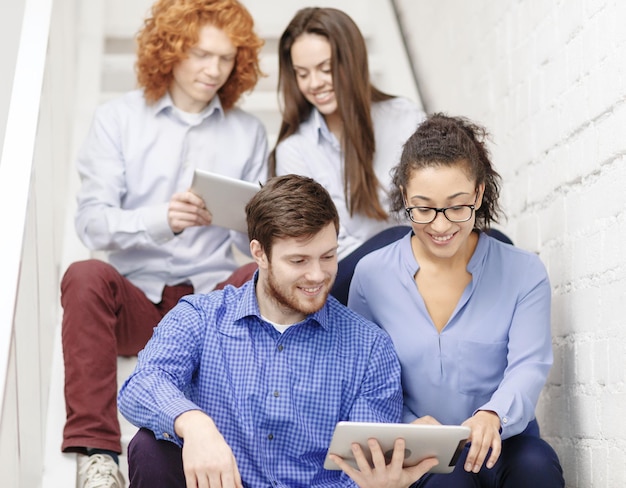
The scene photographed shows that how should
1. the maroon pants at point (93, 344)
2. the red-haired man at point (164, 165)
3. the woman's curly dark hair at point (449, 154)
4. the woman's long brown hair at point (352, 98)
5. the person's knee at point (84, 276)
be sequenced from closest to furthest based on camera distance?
the woman's curly dark hair at point (449, 154) < the maroon pants at point (93, 344) < the person's knee at point (84, 276) < the red-haired man at point (164, 165) < the woman's long brown hair at point (352, 98)

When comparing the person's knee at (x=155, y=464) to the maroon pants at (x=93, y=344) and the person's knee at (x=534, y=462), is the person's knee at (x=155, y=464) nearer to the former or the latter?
the maroon pants at (x=93, y=344)

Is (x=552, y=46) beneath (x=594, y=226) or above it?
above

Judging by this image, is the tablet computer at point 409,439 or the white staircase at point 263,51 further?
the white staircase at point 263,51

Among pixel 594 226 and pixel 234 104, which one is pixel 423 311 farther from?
pixel 234 104

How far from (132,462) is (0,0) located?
226cm

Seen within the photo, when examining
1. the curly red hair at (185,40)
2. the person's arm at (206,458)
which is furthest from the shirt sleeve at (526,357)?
the curly red hair at (185,40)

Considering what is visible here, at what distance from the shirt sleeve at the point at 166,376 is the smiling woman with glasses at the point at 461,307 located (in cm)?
40

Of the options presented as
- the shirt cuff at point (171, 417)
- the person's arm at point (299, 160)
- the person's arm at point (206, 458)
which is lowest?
the person's arm at point (206, 458)

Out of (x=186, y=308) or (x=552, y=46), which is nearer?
(x=186, y=308)

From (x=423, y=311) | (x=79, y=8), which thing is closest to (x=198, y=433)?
(x=423, y=311)

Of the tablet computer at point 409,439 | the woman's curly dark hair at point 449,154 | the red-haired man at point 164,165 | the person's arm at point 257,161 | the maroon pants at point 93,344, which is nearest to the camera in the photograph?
the tablet computer at point 409,439

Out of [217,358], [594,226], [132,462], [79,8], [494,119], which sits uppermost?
[79,8]

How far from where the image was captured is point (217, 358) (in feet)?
6.19

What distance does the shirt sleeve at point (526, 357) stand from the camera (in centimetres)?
181
